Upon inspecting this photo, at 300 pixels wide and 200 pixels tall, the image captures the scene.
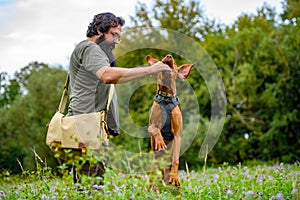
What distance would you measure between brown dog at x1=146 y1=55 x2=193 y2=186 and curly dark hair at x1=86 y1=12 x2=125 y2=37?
1.88 feet

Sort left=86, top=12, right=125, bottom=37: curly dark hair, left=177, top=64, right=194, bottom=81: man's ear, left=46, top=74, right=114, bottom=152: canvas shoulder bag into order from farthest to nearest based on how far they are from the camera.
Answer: left=177, top=64, right=194, bottom=81: man's ear, left=86, top=12, right=125, bottom=37: curly dark hair, left=46, top=74, right=114, bottom=152: canvas shoulder bag

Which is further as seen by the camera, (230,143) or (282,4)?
(282,4)

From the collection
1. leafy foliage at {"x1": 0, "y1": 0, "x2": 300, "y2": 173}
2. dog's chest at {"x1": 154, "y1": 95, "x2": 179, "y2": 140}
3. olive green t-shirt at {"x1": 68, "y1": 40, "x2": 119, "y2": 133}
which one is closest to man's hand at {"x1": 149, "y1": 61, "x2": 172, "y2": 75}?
dog's chest at {"x1": 154, "y1": 95, "x2": 179, "y2": 140}

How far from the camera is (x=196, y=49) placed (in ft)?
56.9

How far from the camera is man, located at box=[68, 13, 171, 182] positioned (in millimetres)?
4855

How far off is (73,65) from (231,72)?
12.2 meters

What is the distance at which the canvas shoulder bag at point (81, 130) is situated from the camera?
518 cm

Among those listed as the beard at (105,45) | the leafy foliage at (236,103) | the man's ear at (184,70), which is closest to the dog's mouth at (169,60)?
the man's ear at (184,70)

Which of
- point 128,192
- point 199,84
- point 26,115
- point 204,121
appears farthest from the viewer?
point 26,115

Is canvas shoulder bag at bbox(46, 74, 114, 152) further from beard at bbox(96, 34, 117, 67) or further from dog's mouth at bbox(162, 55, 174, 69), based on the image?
dog's mouth at bbox(162, 55, 174, 69)

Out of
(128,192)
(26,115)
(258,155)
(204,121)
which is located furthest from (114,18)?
(26,115)

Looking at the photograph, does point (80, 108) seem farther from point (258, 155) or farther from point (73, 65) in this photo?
point (258, 155)


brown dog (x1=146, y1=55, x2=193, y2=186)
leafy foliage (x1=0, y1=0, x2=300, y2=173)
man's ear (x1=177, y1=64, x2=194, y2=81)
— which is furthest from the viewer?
leafy foliage (x1=0, y1=0, x2=300, y2=173)

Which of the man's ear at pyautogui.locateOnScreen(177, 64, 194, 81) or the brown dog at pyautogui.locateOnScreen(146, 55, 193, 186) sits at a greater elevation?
the man's ear at pyautogui.locateOnScreen(177, 64, 194, 81)
